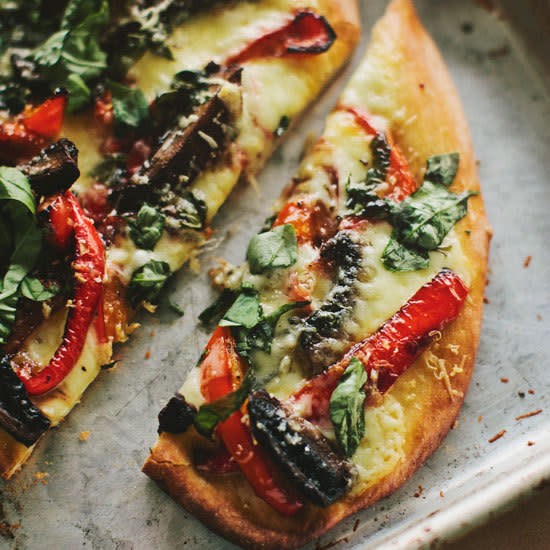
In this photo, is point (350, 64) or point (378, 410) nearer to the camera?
point (378, 410)

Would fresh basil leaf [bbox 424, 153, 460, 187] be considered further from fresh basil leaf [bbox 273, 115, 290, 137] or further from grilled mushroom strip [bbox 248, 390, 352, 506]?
grilled mushroom strip [bbox 248, 390, 352, 506]

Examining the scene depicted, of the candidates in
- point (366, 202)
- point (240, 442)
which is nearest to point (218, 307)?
point (240, 442)

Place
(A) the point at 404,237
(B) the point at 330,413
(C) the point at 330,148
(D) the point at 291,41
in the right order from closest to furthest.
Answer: (B) the point at 330,413, (A) the point at 404,237, (C) the point at 330,148, (D) the point at 291,41

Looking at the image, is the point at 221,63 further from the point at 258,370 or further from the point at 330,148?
the point at 258,370

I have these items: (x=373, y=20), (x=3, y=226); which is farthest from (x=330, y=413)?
(x=373, y=20)

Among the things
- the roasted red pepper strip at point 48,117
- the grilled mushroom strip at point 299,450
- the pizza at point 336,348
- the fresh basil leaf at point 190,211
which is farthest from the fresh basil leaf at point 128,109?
the grilled mushroom strip at point 299,450

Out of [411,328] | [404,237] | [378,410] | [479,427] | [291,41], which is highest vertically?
[291,41]
